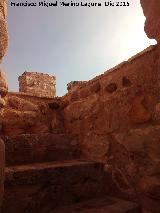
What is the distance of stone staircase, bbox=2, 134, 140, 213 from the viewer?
182 centimetres

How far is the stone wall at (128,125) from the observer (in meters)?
1.84

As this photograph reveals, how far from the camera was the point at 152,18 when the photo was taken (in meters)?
1.93

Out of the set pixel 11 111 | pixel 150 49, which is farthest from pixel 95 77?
pixel 11 111

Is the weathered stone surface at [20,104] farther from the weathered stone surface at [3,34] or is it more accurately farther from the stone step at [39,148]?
the weathered stone surface at [3,34]

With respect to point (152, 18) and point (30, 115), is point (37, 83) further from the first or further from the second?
point (152, 18)

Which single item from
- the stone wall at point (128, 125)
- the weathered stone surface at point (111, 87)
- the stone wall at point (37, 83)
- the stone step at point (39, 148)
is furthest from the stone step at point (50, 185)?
the stone wall at point (37, 83)

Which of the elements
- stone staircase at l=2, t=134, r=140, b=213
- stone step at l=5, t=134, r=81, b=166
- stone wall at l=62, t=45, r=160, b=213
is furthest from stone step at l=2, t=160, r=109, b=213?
stone step at l=5, t=134, r=81, b=166

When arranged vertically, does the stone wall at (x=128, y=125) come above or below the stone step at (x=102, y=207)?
above

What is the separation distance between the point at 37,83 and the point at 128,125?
28.1 feet

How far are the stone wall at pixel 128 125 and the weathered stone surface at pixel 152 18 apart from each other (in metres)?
0.12

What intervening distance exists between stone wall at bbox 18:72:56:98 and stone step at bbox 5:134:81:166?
7.55 meters

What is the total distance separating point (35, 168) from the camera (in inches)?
77.6

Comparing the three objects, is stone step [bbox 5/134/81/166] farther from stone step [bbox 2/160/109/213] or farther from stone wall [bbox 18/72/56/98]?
stone wall [bbox 18/72/56/98]

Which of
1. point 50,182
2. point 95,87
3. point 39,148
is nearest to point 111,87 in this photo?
point 95,87
